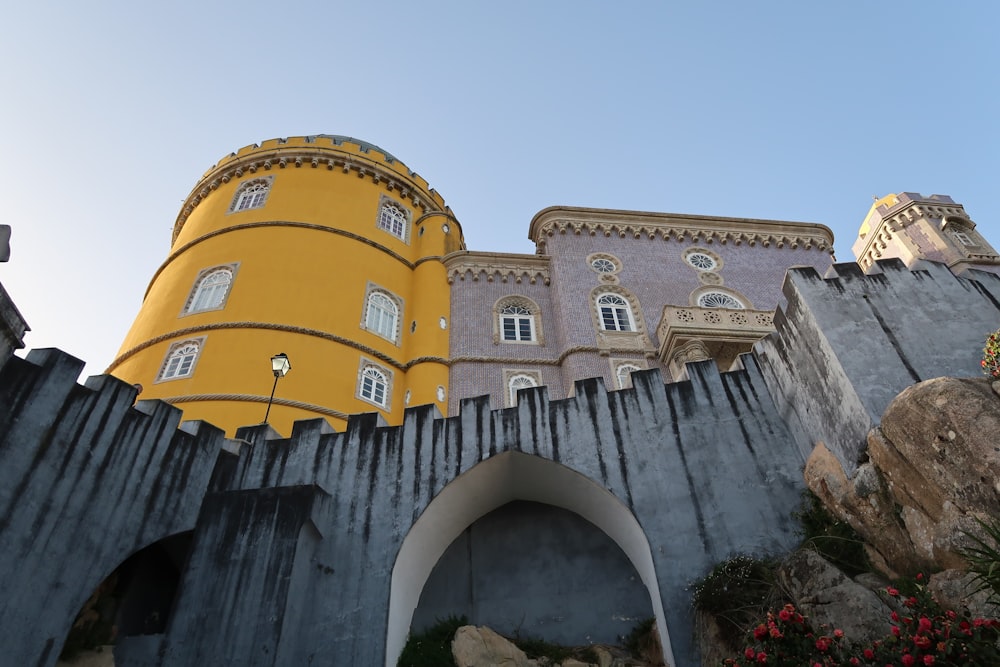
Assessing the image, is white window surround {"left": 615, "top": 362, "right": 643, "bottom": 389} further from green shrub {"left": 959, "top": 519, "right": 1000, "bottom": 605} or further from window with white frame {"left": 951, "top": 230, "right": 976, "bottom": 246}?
window with white frame {"left": 951, "top": 230, "right": 976, "bottom": 246}

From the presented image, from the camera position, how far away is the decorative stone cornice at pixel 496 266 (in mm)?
22359

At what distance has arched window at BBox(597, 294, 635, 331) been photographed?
67.1ft

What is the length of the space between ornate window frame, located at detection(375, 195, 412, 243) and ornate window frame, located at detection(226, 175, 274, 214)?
3795 mm

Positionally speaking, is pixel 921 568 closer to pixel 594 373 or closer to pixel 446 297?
pixel 594 373

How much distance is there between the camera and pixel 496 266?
22594mm

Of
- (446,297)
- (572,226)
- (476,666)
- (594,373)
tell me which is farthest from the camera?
(572,226)

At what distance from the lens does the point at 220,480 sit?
34.6 ft

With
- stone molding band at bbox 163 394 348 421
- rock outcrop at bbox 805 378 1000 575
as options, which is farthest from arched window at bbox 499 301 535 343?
rock outcrop at bbox 805 378 1000 575

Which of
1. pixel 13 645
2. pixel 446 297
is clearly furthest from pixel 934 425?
pixel 446 297

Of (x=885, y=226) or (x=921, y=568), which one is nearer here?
(x=921, y=568)

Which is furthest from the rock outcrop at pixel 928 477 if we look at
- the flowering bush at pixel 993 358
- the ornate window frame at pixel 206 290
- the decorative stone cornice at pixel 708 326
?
the ornate window frame at pixel 206 290

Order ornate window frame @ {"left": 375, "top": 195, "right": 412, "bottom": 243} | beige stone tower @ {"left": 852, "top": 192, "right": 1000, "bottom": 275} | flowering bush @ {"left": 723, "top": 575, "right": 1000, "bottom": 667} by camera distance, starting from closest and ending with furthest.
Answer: flowering bush @ {"left": 723, "top": 575, "right": 1000, "bottom": 667} < ornate window frame @ {"left": 375, "top": 195, "right": 412, "bottom": 243} < beige stone tower @ {"left": 852, "top": 192, "right": 1000, "bottom": 275}

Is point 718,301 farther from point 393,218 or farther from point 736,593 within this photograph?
point 736,593

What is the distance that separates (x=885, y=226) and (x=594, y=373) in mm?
20658
